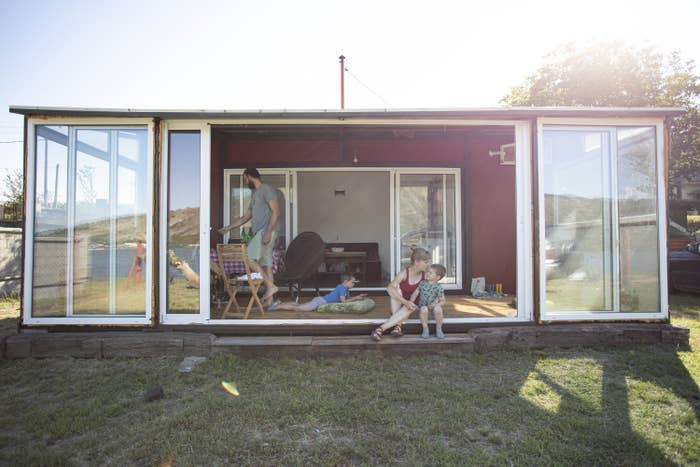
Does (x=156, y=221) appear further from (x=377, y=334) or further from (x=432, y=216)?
(x=432, y=216)

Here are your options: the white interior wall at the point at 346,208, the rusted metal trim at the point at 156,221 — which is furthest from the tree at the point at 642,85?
the rusted metal trim at the point at 156,221

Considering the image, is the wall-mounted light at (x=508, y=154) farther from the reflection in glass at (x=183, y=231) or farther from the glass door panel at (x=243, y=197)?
the reflection in glass at (x=183, y=231)

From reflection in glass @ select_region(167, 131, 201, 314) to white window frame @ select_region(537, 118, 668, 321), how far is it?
11.5 ft

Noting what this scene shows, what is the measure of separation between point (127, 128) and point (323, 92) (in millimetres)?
7635

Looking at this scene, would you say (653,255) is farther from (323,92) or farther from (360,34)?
(323,92)

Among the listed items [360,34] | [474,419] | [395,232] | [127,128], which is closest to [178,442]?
[474,419]

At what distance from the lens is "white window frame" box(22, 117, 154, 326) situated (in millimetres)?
4105

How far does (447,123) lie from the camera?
4.48 m

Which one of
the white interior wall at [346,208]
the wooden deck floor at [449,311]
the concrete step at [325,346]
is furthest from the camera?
the white interior wall at [346,208]

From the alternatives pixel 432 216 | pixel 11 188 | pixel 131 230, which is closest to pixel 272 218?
pixel 131 230

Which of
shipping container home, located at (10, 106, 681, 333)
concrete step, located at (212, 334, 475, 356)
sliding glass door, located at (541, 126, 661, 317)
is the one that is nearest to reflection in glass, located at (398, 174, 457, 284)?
shipping container home, located at (10, 106, 681, 333)

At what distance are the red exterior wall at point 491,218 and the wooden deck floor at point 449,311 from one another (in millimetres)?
712

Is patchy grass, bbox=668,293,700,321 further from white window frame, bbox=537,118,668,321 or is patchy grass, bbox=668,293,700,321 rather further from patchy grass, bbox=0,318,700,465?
patchy grass, bbox=0,318,700,465

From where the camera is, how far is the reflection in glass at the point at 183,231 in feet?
13.9
